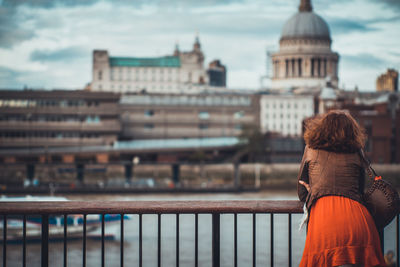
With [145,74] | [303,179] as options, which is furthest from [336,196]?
[145,74]

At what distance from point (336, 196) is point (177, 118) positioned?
223 ft

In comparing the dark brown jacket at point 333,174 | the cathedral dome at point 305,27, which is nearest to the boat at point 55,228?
the dark brown jacket at point 333,174

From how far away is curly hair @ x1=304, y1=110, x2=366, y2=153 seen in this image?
4.47 metres

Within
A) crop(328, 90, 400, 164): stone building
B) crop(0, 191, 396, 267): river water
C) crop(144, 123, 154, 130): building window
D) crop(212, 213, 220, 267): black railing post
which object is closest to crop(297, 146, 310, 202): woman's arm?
crop(212, 213, 220, 267): black railing post

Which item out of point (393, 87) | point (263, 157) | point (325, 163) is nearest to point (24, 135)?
point (263, 157)

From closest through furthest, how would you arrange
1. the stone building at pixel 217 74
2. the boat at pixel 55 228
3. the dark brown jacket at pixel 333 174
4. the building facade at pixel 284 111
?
the dark brown jacket at pixel 333 174 < the boat at pixel 55 228 < the building facade at pixel 284 111 < the stone building at pixel 217 74

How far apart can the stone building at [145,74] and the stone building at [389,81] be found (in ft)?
95.0

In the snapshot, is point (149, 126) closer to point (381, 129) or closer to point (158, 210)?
point (381, 129)

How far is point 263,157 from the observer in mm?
71312

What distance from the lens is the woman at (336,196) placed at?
168 inches

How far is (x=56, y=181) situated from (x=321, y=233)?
55.6 meters

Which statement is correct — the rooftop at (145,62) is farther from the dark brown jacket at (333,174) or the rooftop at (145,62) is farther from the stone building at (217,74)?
the dark brown jacket at (333,174)

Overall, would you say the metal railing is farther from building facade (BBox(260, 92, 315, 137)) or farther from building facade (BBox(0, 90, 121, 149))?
building facade (BBox(260, 92, 315, 137))

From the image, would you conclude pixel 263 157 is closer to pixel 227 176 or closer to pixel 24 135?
pixel 227 176
